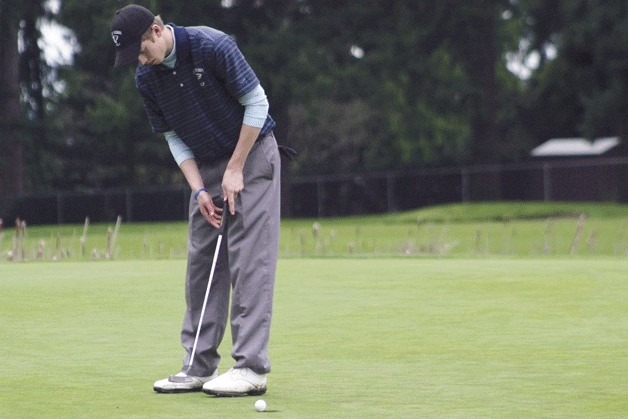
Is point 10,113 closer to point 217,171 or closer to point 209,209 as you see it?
point 217,171

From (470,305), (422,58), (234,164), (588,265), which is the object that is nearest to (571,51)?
(422,58)

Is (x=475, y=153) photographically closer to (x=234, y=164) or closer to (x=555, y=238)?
(x=555, y=238)

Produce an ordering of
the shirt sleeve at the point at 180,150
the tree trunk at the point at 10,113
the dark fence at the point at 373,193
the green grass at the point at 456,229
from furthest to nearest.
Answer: the dark fence at the point at 373,193 < the tree trunk at the point at 10,113 < the green grass at the point at 456,229 < the shirt sleeve at the point at 180,150

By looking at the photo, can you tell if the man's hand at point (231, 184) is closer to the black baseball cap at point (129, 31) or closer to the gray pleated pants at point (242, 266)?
the gray pleated pants at point (242, 266)

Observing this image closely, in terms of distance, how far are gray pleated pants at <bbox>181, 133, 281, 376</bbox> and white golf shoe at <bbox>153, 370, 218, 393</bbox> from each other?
0.20ft

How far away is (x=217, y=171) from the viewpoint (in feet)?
21.6

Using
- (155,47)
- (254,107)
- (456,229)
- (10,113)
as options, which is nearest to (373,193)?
(10,113)

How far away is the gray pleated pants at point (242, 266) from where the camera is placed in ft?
21.1

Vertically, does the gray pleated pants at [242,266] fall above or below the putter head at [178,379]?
above

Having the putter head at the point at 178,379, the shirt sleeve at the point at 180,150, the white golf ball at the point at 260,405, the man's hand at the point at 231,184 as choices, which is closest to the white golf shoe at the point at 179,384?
the putter head at the point at 178,379

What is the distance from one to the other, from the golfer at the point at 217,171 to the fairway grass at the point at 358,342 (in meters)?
0.26

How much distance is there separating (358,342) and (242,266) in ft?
5.28

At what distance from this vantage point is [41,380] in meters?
6.45

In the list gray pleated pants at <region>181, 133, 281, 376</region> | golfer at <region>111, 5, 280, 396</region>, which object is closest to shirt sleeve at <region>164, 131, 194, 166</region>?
golfer at <region>111, 5, 280, 396</region>
